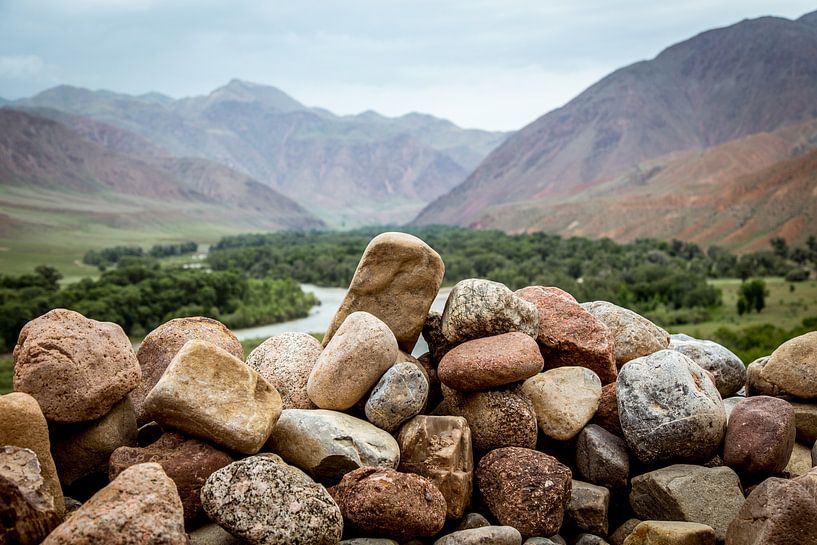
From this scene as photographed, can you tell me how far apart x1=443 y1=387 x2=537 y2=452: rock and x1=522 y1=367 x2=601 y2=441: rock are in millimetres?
238

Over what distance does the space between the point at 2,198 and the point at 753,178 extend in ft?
494

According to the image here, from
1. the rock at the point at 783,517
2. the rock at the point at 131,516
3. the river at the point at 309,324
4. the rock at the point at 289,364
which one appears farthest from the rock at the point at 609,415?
the river at the point at 309,324

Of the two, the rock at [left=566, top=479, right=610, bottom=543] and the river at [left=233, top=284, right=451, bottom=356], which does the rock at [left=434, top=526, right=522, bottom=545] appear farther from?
the river at [left=233, top=284, right=451, bottom=356]

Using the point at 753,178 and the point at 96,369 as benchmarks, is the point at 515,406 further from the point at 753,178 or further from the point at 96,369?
the point at 753,178

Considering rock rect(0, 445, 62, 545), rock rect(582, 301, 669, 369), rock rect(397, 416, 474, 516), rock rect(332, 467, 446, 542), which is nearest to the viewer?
rock rect(0, 445, 62, 545)

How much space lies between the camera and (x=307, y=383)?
6891mm

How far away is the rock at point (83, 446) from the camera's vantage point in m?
6.11

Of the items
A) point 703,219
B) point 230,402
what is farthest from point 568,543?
point 703,219

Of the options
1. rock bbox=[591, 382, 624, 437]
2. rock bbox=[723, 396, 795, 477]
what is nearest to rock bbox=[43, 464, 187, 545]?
rock bbox=[591, 382, 624, 437]

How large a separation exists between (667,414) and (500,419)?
1.51m

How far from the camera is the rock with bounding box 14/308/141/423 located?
5.76 metres

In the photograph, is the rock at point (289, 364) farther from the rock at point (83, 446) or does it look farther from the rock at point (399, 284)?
the rock at point (83, 446)

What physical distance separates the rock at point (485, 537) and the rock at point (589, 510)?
2.80 feet

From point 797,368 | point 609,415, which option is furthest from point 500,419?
Result: point 797,368
